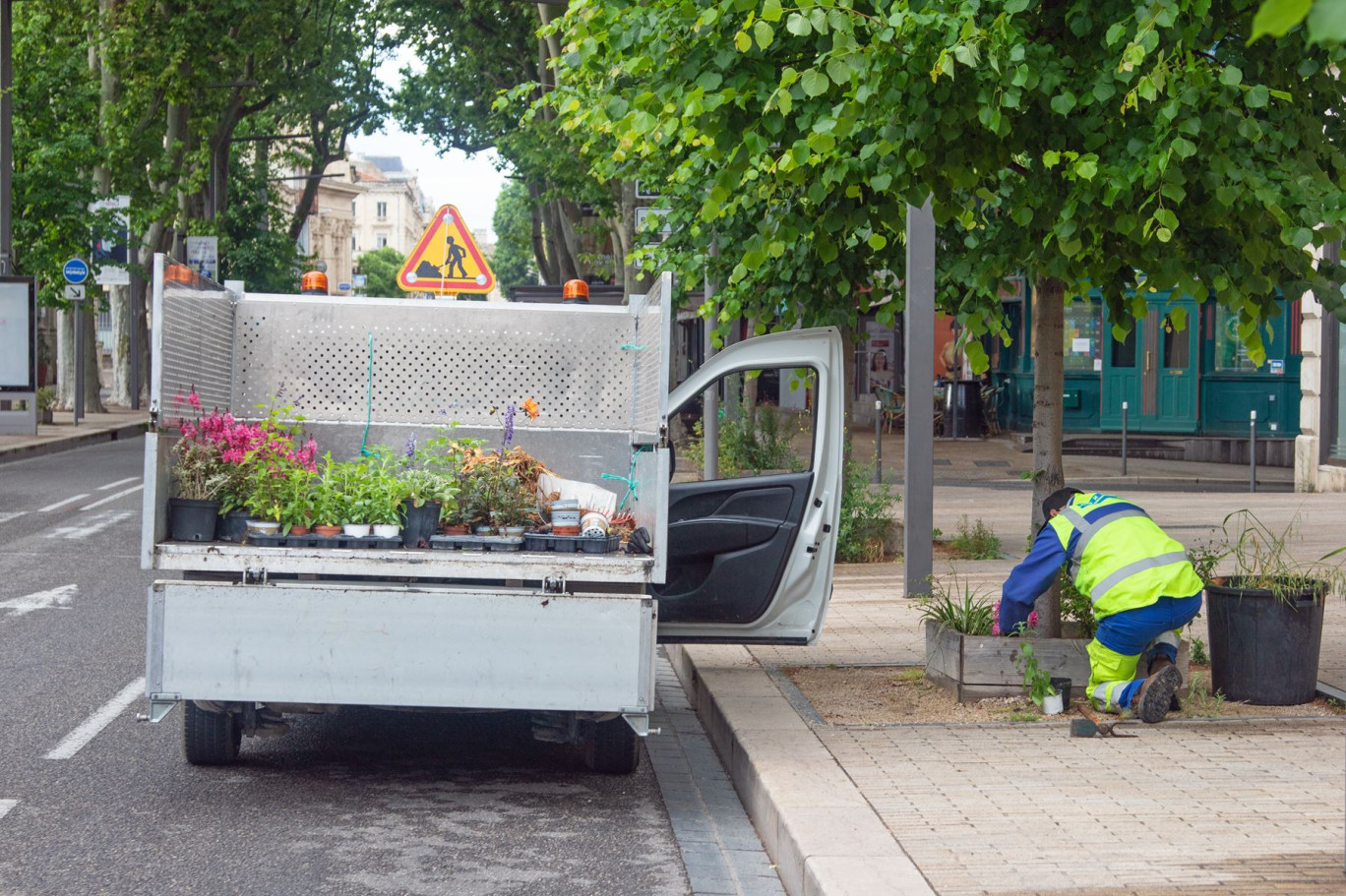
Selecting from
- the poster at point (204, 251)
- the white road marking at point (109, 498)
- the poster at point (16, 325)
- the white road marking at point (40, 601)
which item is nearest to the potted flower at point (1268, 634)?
the white road marking at point (40, 601)

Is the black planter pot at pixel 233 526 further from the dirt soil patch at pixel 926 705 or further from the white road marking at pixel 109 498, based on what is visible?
the white road marking at pixel 109 498

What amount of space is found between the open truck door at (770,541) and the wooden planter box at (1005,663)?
743mm

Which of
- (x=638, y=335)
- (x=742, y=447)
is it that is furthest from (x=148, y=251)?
(x=638, y=335)

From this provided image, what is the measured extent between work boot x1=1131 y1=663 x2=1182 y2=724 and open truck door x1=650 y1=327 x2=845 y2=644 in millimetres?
1562

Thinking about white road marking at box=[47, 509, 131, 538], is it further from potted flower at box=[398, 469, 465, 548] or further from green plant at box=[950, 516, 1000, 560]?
potted flower at box=[398, 469, 465, 548]

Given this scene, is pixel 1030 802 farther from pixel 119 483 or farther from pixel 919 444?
pixel 119 483

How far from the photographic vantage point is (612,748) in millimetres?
6438

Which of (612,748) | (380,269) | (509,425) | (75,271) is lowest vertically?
(612,748)

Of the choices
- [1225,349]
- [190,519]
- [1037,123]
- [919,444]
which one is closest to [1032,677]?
[1037,123]

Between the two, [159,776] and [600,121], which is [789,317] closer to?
[600,121]

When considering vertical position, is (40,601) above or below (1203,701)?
below

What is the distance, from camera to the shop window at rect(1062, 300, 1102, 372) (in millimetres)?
28875

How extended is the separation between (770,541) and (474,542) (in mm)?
1863

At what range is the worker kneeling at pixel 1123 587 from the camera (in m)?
6.58
